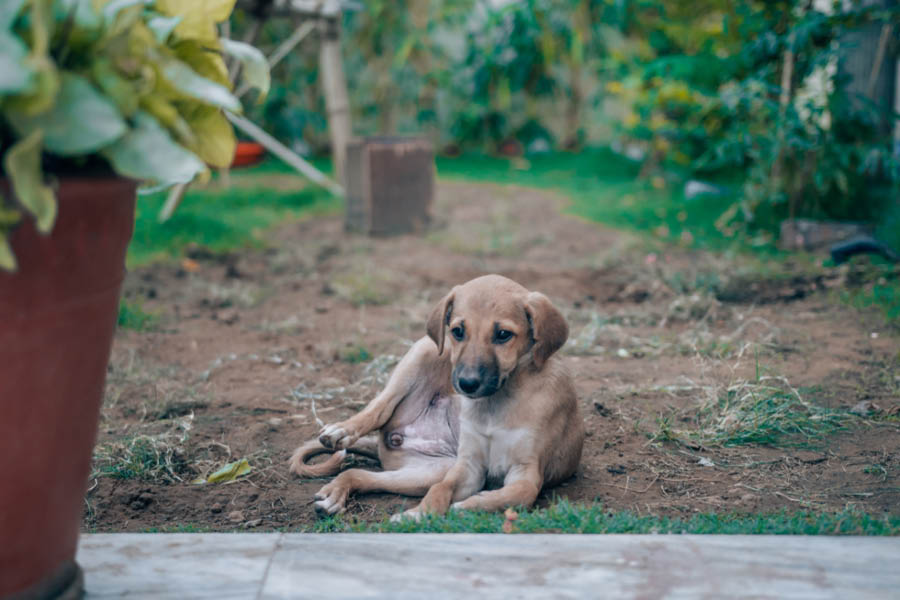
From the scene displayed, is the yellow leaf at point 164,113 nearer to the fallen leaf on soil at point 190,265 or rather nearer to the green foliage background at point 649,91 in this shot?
the fallen leaf on soil at point 190,265

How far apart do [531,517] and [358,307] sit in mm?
3470

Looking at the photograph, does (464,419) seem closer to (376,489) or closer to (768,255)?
(376,489)

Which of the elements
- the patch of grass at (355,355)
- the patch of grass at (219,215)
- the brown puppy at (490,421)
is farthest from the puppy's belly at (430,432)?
the patch of grass at (219,215)

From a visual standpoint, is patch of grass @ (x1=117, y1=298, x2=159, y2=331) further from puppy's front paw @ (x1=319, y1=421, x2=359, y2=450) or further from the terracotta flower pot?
the terracotta flower pot

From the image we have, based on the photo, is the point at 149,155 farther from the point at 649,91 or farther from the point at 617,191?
the point at 617,191

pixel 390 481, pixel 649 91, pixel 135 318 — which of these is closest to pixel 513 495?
pixel 390 481

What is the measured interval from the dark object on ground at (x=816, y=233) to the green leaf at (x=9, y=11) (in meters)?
6.75

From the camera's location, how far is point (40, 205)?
151 centimetres

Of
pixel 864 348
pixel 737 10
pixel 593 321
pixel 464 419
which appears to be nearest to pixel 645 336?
pixel 593 321

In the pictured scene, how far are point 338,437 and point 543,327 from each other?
3.03 feet

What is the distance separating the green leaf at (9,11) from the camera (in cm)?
149

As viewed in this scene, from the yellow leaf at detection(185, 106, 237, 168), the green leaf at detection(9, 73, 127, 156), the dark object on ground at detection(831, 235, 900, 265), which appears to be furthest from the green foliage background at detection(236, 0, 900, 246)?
the green leaf at detection(9, 73, 127, 156)

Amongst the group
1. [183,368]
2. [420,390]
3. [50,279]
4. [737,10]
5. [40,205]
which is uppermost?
[737,10]

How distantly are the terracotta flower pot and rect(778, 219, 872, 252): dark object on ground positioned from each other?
21.2 feet
